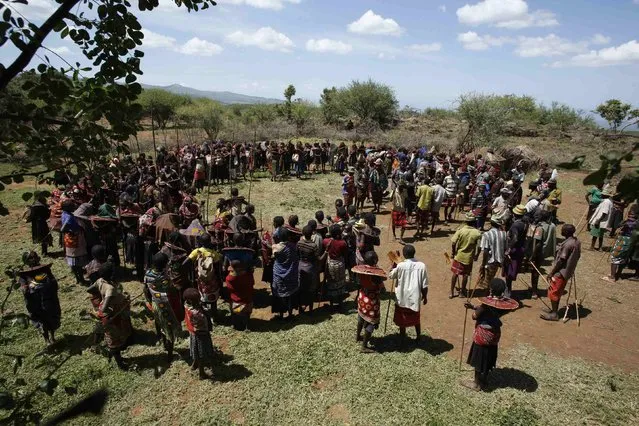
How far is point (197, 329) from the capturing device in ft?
19.3

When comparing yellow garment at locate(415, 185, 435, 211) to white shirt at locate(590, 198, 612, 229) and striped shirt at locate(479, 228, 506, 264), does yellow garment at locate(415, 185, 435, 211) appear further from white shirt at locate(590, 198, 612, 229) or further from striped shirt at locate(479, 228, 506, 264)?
white shirt at locate(590, 198, 612, 229)

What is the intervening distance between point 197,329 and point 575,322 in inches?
272

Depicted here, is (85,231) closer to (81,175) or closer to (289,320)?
(289,320)

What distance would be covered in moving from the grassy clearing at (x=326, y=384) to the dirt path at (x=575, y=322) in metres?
0.29

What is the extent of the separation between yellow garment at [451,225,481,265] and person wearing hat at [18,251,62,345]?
7.27 meters

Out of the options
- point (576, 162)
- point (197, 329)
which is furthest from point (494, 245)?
point (576, 162)

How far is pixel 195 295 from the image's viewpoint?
228 inches

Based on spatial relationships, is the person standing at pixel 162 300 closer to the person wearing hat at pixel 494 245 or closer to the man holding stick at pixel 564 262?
the person wearing hat at pixel 494 245

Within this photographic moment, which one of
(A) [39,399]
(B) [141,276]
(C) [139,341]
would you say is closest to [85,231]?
(B) [141,276]

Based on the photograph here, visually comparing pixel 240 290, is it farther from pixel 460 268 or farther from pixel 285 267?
pixel 460 268

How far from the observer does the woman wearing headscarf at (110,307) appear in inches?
229

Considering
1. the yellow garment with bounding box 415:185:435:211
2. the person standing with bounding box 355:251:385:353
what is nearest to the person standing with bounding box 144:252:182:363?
the person standing with bounding box 355:251:385:353

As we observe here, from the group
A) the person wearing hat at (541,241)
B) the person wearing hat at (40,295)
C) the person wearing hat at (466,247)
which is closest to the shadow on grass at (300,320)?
the person wearing hat at (466,247)

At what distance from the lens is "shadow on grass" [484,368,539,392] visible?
5.88 m
